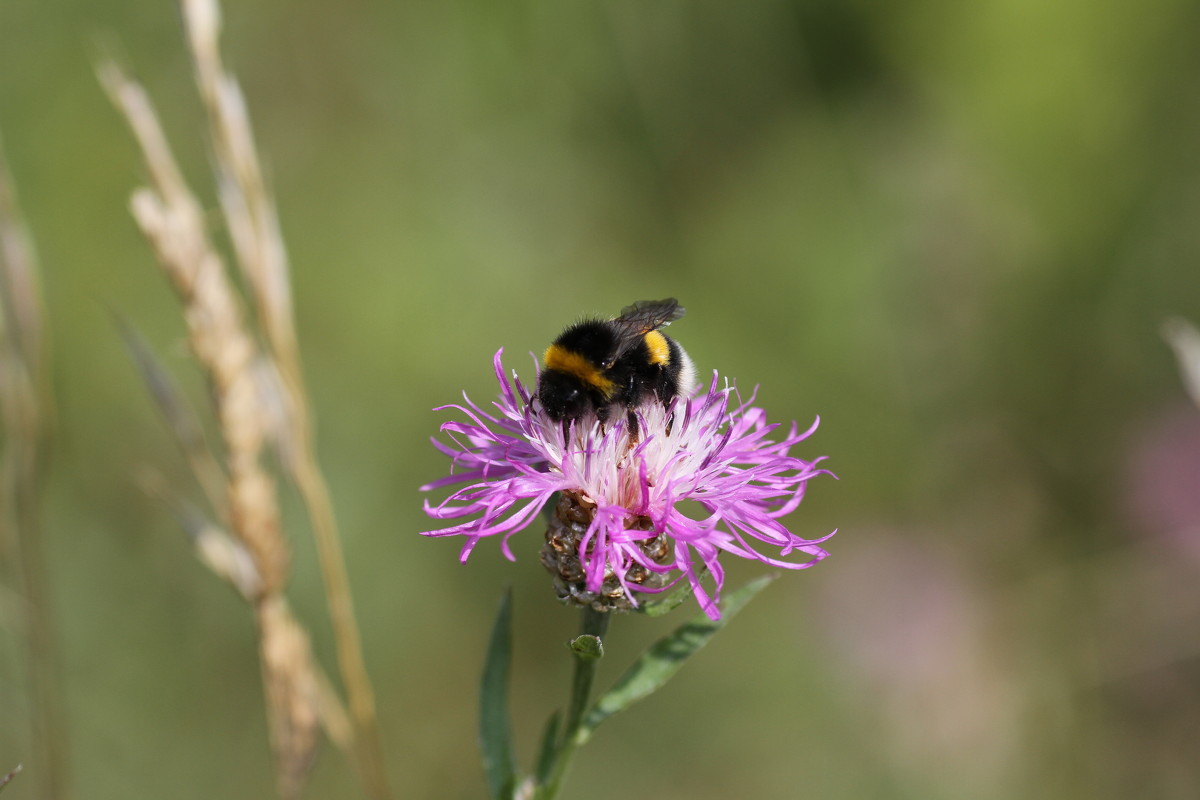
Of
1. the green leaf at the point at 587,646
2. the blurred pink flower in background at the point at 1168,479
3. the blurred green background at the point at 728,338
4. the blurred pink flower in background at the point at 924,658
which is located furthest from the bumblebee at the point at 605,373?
the blurred pink flower in background at the point at 1168,479

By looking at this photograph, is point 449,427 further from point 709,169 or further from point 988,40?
point 988,40

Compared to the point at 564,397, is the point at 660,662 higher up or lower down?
lower down

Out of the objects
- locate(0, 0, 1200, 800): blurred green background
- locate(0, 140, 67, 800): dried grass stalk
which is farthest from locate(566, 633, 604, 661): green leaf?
locate(0, 0, 1200, 800): blurred green background

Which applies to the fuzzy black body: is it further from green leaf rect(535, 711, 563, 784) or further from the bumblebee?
green leaf rect(535, 711, 563, 784)

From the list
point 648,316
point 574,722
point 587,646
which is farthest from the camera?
point 648,316

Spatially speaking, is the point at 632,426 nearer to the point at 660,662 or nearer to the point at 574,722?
the point at 660,662

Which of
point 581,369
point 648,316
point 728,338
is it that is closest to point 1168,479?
point 728,338
